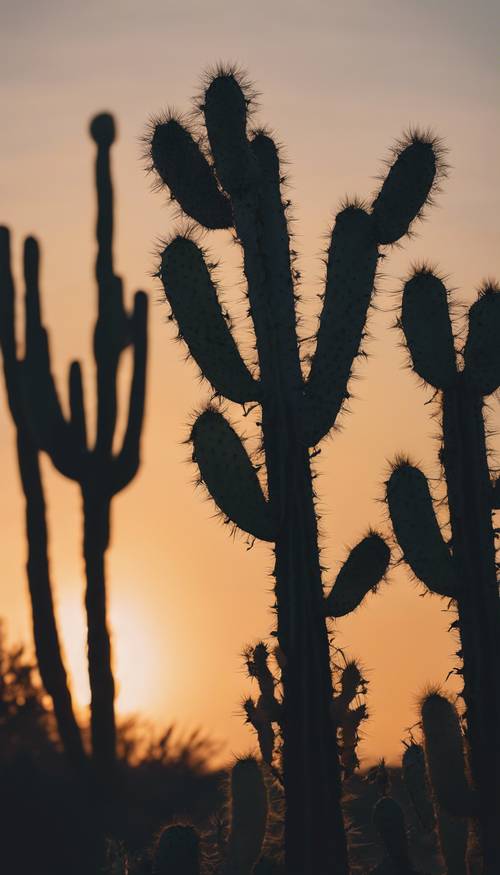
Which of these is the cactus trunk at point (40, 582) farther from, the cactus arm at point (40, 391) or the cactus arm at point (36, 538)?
the cactus arm at point (40, 391)

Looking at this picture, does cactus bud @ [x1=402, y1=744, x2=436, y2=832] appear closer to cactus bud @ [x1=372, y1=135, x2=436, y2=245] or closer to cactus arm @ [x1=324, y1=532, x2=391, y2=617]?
cactus arm @ [x1=324, y1=532, x2=391, y2=617]

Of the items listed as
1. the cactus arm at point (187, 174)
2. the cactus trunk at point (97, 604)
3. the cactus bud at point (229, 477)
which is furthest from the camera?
the cactus trunk at point (97, 604)

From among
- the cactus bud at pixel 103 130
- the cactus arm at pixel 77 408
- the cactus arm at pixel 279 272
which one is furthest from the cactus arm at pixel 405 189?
the cactus bud at pixel 103 130

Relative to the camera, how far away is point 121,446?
1566 cm

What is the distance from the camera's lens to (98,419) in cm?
1548

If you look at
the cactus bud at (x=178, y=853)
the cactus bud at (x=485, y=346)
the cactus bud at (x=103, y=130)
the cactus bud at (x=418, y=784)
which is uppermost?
the cactus bud at (x=103, y=130)

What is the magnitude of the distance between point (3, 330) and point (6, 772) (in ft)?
25.4

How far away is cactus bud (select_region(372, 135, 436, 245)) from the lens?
7.51 metres

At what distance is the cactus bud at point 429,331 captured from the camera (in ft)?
24.3

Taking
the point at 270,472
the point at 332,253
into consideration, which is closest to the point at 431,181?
the point at 332,253

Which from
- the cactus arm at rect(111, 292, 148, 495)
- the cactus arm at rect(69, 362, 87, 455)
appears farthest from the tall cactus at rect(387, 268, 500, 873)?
the cactus arm at rect(111, 292, 148, 495)

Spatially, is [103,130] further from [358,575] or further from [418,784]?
[418,784]

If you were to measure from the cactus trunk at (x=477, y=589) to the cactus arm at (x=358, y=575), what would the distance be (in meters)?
0.50

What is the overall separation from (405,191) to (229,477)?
191cm
